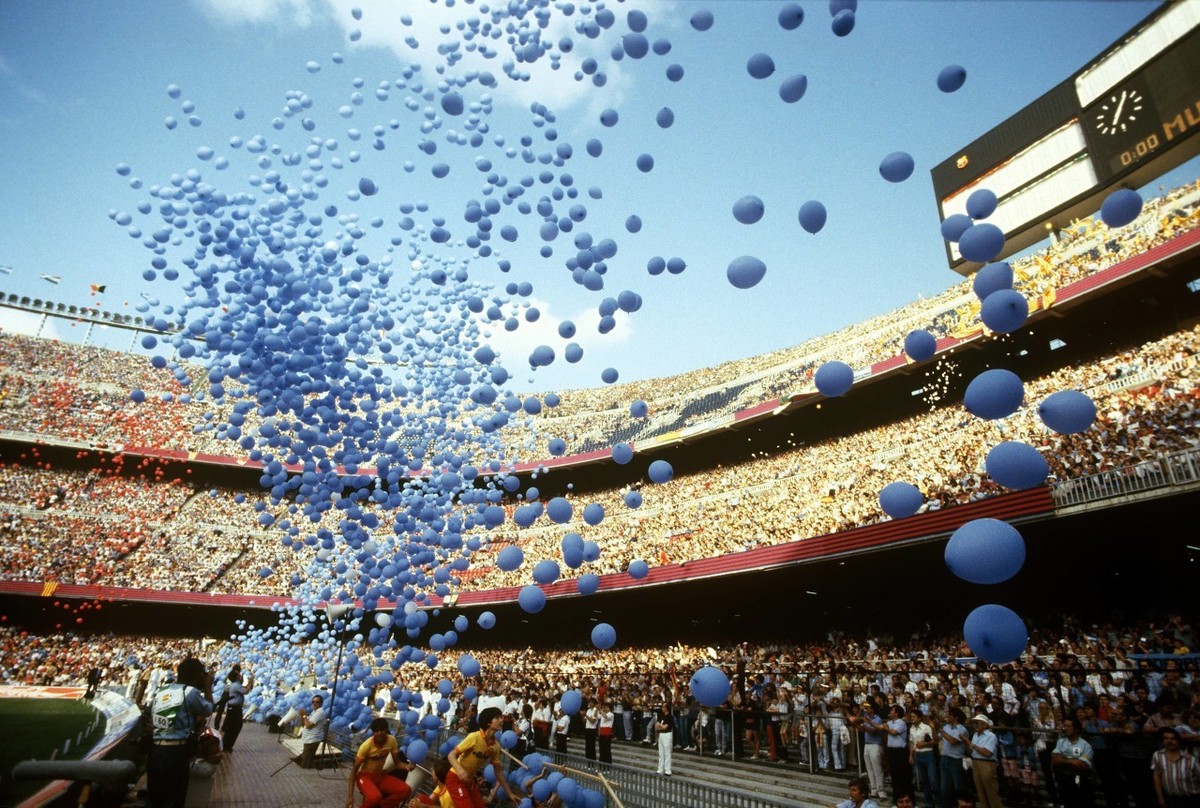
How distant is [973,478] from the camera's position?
15.4 metres

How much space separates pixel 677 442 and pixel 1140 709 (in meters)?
20.3

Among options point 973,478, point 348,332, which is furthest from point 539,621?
point 348,332

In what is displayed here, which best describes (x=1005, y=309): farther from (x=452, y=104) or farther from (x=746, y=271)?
(x=452, y=104)

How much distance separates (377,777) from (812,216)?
7.21 m

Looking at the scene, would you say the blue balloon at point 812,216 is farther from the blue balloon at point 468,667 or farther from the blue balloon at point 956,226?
the blue balloon at point 468,667

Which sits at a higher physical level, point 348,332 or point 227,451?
point 227,451

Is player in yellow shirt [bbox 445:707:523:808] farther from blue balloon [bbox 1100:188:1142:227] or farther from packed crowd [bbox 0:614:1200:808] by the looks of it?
blue balloon [bbox 1100:188:1142:227]

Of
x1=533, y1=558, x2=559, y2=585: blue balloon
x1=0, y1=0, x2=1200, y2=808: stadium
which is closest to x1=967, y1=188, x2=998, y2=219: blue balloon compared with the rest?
x1=0, y1=0, x2=1200, y2=808: stadium

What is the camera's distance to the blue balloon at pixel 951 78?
595cm

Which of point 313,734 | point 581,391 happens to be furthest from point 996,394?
point 581,391

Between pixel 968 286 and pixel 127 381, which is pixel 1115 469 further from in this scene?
pixel 127 381

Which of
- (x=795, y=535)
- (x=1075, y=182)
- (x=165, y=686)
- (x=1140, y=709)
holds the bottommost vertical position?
(x=1140, y=709)

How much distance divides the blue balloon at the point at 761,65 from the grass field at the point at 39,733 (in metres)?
9.16

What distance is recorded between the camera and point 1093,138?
19172mm
